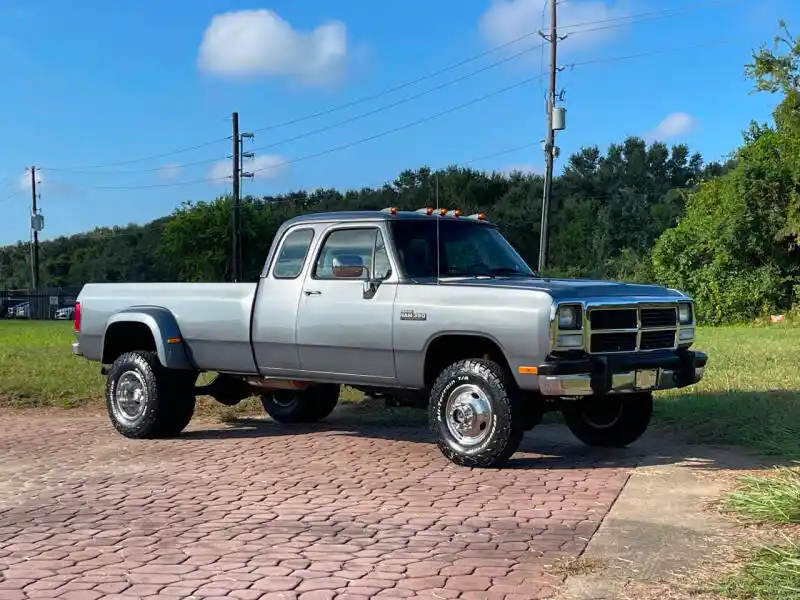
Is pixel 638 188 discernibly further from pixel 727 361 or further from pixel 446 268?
pixel 446 268

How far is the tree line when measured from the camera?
2975cm

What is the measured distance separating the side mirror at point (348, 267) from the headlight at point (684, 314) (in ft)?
8.83

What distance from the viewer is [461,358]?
320 inches

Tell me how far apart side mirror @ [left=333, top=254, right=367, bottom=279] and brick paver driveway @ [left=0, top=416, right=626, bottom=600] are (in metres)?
1.60

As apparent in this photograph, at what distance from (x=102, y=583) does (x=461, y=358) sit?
12.9 feet

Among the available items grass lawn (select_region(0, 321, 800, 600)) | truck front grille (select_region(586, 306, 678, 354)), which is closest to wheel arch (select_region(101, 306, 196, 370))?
grass lawn (select_region(0, 321, 800, 600))

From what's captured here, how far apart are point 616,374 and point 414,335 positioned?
1.65m

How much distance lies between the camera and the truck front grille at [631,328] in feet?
24.3

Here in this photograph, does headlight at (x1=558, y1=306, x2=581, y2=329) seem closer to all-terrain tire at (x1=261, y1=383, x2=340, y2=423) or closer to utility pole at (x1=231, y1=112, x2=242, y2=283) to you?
all-terrain tire at (x1=261, y1=383, x2=340, y2=423)

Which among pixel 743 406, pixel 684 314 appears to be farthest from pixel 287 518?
pixel 743 406

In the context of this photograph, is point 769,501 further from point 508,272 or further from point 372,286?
point 372,286

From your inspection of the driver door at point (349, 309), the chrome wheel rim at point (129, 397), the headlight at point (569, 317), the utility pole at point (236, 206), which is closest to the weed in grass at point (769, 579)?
the headlight at point (569, 317)

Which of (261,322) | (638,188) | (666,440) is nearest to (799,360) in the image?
(666,440)

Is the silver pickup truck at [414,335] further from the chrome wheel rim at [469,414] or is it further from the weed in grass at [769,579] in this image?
the weed in grass at [769,579]
